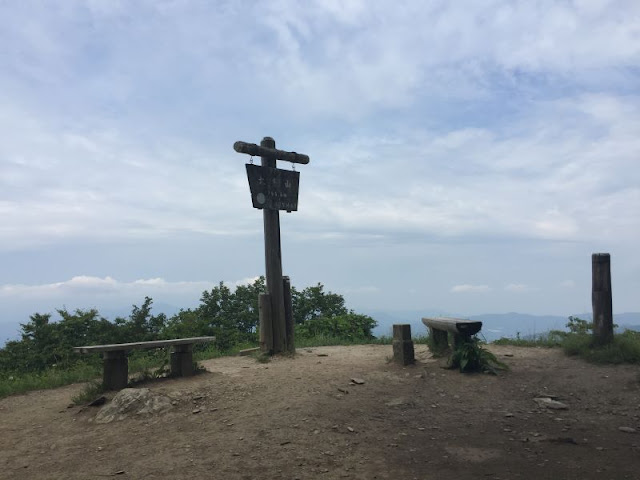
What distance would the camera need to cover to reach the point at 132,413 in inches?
221

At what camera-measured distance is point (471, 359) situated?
680 cm

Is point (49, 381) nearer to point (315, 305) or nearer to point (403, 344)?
point (403, 344)

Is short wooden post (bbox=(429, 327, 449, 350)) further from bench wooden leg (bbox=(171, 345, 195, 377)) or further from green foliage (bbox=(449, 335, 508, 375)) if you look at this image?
bench wooden leg (bbox=(171, 345, 195, 377))

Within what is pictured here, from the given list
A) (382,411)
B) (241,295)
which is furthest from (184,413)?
(241,295)

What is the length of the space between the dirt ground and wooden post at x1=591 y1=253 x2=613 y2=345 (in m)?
0.58

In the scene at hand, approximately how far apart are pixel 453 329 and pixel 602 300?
2.37 meters

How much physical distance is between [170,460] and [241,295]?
11888 millimetres

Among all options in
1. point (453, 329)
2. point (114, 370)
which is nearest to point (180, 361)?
point (114, 370)

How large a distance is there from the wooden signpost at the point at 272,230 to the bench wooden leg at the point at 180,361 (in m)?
1.68

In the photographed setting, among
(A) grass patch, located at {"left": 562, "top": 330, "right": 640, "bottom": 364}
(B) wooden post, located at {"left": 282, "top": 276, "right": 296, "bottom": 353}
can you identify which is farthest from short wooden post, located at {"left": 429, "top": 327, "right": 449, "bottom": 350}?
(B) wooden post, located at {"left": 282, "top": 276, "right": 296, "bottom": 353}

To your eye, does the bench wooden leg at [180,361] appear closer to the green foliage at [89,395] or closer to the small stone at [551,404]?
the green foliage at [89,395]

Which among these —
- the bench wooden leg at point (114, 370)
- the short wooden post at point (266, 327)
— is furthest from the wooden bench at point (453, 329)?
the bench wooden leg at point (114, 370)

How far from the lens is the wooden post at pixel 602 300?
741 centimetres

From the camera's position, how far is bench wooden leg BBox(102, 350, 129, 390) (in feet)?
21.2
